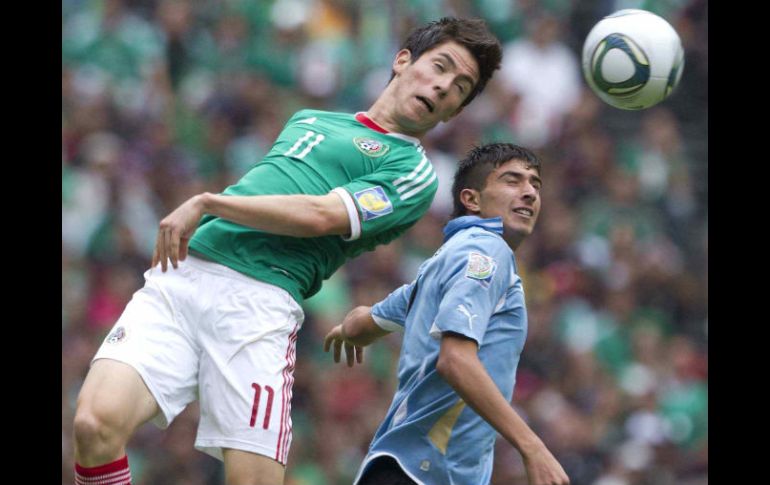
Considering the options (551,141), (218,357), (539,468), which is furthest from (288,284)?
(551,141)

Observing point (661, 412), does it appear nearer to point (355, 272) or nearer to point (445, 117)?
point (355, 272)

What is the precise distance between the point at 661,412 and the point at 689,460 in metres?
0.39

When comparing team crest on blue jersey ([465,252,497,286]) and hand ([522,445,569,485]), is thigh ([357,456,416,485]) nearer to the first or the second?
hand ([522,445,569,485])

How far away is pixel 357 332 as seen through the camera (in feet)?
17.4

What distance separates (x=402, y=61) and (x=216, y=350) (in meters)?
1.61

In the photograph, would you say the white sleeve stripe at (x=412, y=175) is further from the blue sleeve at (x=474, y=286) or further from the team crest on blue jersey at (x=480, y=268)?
the team crest on blue jersey at (x=480, y=268)

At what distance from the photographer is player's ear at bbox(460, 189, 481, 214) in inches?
194

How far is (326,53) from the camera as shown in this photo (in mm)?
9945

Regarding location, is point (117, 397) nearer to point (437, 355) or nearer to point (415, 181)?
point (437, 355)

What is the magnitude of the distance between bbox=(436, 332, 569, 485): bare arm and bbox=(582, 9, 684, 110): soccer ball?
248 cm

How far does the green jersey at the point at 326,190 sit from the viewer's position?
15.7 feet

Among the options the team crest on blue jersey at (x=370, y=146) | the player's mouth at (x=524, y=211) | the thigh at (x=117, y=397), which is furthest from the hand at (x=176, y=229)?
the player's mouth at (x=524, y=211)

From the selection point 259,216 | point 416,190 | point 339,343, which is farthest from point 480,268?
point 339,343

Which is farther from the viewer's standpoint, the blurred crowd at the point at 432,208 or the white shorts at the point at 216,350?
the blurred crowd at the point at 432,208
